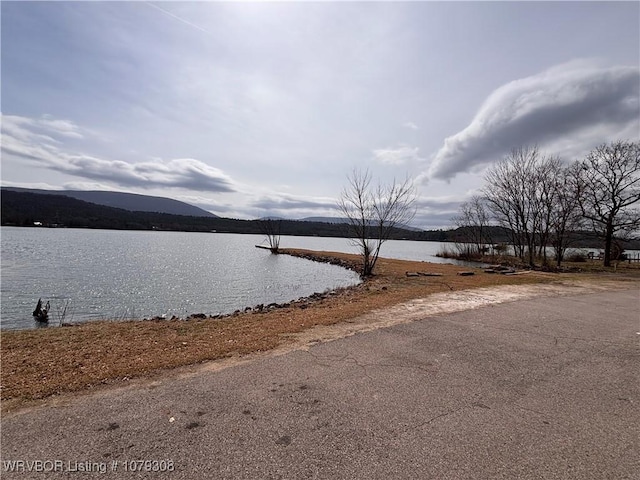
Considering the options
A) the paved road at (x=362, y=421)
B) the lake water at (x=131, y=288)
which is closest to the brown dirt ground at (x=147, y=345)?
the paved road at (x=362, y=421)

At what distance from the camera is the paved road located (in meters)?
2.58

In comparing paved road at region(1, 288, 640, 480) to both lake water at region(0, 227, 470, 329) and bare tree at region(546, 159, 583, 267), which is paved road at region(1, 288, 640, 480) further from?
bare tree at region(546, 159, 583, 267)

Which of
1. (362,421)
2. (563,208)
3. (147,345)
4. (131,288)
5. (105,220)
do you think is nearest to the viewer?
(362,421)

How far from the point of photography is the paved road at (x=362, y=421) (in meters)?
2.58

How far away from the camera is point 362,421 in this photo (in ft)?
10.5

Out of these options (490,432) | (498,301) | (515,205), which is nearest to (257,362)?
(490,432)

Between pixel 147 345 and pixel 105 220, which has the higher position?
pixel 105 220

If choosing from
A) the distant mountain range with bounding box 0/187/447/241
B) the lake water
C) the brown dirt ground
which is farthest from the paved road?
the distant mountain range with bounding box 0/187/447/241

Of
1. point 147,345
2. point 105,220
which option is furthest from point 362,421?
point 105,220

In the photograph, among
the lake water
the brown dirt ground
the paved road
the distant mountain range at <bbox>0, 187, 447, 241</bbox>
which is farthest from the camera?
the distant mountain range at <bbox>0, 187, 447, 241</bbox>

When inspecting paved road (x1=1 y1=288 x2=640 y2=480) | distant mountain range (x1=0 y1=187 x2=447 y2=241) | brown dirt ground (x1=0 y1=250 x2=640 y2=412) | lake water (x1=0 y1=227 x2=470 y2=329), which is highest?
distant mountain range (x1=0 y1=187 x2=447 y2=241)

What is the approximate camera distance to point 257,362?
4754mm

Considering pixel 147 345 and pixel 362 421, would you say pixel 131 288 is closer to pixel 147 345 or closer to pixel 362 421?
pixel 147 345

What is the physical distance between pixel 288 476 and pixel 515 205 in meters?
35.8
